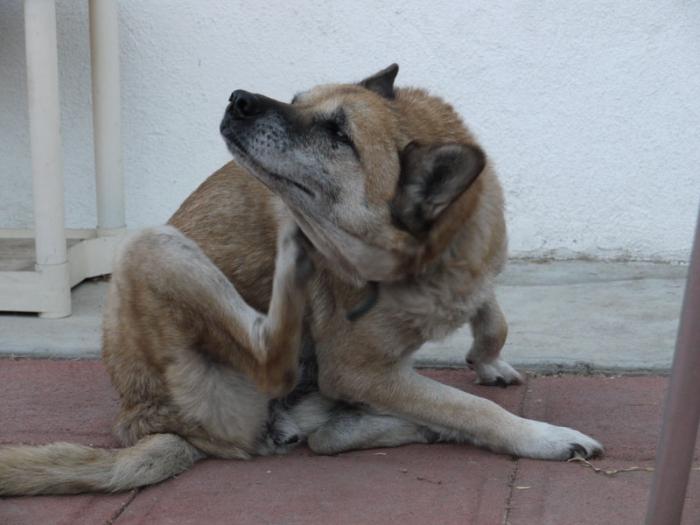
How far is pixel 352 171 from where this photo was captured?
374cm

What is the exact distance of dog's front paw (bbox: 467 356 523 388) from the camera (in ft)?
15.0

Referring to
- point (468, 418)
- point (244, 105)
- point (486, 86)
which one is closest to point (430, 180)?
point (244, 105)

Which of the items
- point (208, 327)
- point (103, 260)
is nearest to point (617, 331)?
point (208, 327)

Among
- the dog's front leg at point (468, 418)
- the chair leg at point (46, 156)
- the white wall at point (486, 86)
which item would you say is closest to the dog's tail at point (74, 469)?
the dog's front leg at point (468, 418)

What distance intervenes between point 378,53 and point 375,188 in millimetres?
2739

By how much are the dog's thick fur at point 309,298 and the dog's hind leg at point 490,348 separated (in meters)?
0.11

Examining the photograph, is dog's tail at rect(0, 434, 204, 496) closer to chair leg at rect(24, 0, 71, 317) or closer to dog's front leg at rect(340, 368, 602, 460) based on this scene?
dog's front leg at rect(340, 368, 602, 460)

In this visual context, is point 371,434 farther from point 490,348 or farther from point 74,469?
point 74,469

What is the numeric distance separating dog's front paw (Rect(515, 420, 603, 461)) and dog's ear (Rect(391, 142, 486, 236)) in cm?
84

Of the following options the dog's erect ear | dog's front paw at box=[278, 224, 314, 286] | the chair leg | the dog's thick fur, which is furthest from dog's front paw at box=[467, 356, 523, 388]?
the chair leg

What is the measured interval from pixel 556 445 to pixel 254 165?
1.45 meters

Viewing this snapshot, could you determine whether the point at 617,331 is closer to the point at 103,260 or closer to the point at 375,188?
the point at 375,188

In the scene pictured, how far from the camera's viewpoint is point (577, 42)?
616 centimetres

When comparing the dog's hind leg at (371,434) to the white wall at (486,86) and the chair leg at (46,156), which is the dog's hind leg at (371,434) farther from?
the white wall at (486,86)
